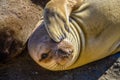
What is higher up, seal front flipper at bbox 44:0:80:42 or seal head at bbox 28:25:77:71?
seal front flipper at bbox 44:0:80:42

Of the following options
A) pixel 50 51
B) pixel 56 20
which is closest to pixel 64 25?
pixel 56 20

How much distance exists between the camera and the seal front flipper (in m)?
2.16

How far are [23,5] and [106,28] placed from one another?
1.96 ft

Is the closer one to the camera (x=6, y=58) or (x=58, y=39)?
(x=58, y=39)

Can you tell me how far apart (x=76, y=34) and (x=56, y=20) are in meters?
0.20

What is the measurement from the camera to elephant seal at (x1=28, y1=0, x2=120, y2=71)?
219 centimetres

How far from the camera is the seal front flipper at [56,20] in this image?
2.16 metres

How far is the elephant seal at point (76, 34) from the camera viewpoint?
2.19 metres

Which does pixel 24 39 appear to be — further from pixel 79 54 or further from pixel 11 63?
pixel 79 54

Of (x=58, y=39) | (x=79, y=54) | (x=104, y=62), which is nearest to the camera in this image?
(x=58, y=39)

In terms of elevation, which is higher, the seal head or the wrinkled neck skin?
the wrinkled neck skin

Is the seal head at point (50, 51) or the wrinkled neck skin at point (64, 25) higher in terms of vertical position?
the wrinkled neck skin at point (64, 25)

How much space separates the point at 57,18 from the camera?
2.20 metres

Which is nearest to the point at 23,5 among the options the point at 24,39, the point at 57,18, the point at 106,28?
the point at 24,39
